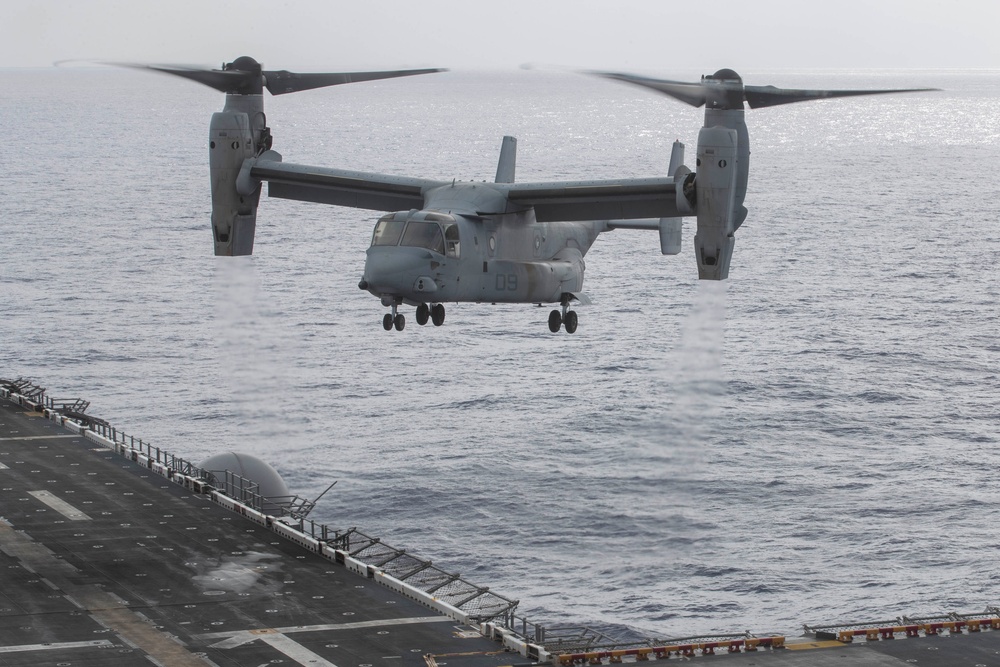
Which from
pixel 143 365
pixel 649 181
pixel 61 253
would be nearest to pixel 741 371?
pixel 143 365

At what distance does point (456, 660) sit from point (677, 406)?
6286 centimetres

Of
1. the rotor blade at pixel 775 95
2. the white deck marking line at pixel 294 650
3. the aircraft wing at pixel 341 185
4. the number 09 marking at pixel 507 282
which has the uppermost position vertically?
the rotor blade at pixel 775 95

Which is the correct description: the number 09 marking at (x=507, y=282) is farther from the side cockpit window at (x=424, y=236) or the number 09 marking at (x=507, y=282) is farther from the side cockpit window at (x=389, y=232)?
the side cockpit window at (x=389, y=232)

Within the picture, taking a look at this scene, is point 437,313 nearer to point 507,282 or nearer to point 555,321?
point 507,282

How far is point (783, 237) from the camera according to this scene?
18412 centimetres

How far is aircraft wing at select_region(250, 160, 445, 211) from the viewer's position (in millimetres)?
54938

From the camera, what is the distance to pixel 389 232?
5022 cm

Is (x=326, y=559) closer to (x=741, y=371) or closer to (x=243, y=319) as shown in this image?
(x=741, y=371)

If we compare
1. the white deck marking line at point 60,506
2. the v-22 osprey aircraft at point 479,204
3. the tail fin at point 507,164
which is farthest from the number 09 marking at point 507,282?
the white deck marking line at point 60,506

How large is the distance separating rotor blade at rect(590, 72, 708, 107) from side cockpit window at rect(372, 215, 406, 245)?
9.22m

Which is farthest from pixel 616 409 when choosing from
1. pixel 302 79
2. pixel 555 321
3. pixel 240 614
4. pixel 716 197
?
pixel 716 197

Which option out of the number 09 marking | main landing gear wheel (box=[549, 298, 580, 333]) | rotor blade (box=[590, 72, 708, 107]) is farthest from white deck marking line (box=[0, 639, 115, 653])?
rotor blade (box=[590, 72, 708, 107])

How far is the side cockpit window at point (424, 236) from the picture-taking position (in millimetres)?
49938

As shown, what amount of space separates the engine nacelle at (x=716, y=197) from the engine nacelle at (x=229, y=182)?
17.5 meters
